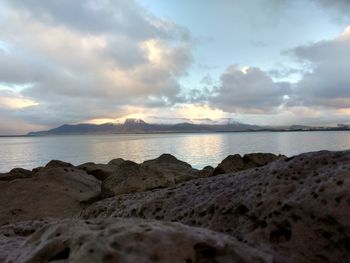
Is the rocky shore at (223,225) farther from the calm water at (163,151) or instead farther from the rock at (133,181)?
the calm water at (163,151)

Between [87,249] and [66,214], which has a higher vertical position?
[87,249]

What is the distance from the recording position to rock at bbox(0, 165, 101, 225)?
1098 centimetres

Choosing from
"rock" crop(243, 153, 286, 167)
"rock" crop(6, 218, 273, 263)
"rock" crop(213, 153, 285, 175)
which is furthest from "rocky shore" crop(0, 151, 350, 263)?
"rock" crop(243, 153, 286, 167)

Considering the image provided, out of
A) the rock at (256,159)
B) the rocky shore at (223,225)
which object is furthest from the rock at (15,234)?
the rock at (256,159)

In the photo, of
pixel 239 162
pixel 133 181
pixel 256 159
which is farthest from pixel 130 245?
pixel 256 159

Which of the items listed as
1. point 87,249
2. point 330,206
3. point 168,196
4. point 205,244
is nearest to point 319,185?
point 330,206

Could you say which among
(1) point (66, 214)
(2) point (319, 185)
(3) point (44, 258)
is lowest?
(1) point (66, 214)

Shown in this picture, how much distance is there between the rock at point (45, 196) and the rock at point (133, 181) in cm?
54

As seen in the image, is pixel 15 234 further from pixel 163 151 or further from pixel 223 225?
pixel 163 151

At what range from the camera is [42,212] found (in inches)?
437

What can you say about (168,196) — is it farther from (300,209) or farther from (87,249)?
(87,249)

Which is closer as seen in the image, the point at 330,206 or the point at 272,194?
the point at 330,206

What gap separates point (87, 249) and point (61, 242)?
0.31 meters

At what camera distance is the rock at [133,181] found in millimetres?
11484
